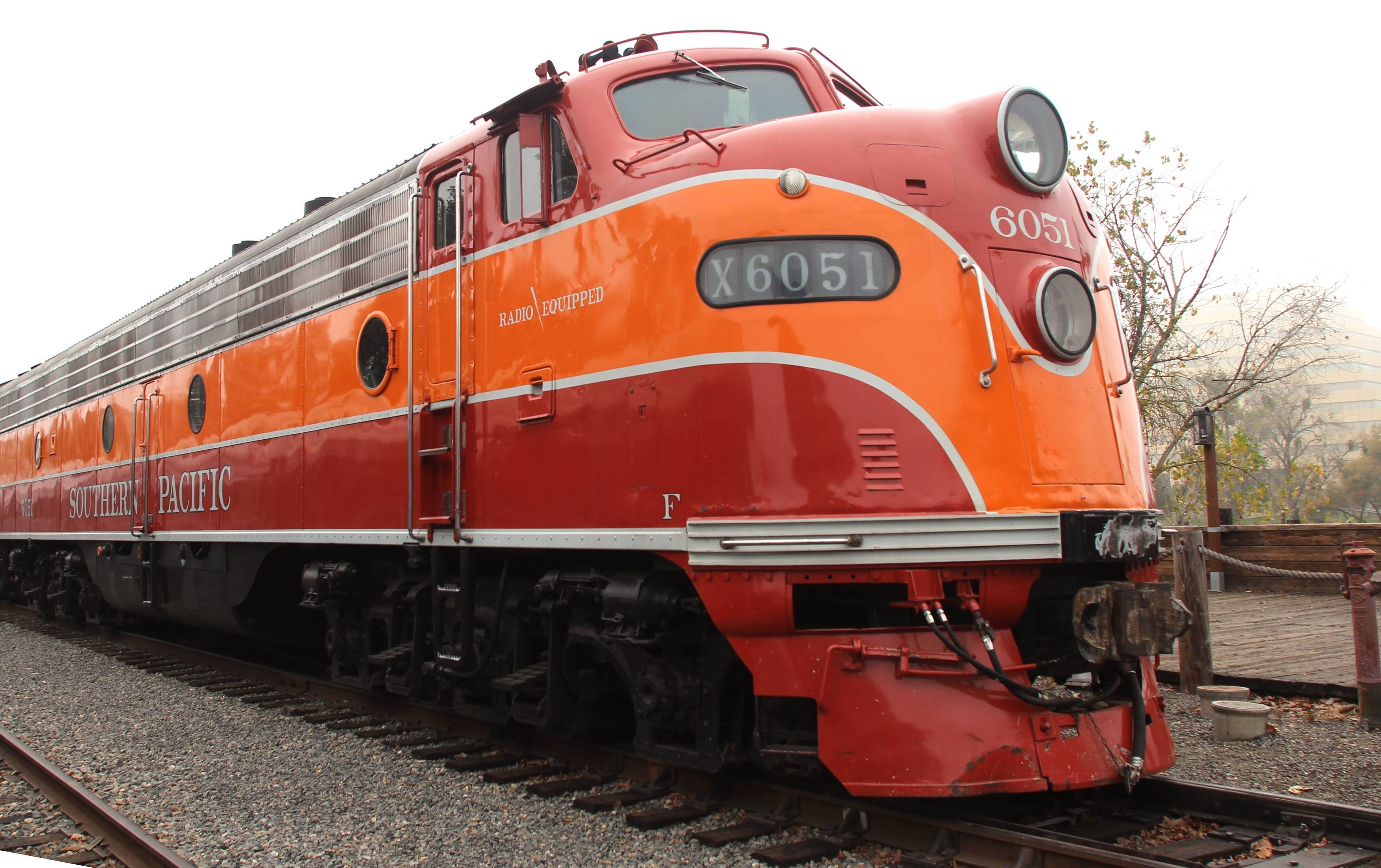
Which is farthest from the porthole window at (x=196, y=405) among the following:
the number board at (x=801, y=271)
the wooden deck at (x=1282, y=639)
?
the wooden deck at (x=1282, y=639)

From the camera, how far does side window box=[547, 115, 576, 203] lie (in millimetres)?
5465

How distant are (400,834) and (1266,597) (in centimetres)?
1205

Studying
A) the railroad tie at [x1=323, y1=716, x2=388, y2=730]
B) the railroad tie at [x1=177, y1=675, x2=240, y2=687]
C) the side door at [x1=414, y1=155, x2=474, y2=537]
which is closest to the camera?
the side door at [x1=414, y1=155, x2=474, y2=537]

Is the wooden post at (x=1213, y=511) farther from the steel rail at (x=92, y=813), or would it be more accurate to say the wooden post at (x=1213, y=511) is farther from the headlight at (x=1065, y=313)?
the steel rail at (x=92, y=813)

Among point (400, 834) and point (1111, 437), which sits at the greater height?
point (1111, 437)

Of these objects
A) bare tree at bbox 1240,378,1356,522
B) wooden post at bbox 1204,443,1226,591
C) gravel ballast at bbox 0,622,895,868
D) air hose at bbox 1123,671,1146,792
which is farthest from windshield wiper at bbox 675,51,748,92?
bare tree at bbox 1240,378,1356,522

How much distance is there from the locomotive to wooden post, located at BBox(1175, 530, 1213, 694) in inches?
49.7

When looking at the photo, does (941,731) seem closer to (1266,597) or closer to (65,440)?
(1266,597)

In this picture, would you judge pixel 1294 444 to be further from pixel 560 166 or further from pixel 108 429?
pixel 560 166

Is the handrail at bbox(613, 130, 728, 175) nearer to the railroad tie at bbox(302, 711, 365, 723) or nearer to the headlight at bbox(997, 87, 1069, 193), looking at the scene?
the headlight at bbox(997, 87, 1069, 193)

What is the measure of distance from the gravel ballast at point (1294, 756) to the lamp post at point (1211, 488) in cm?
759

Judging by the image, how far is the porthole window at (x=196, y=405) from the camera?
975 cm

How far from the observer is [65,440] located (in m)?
14.2

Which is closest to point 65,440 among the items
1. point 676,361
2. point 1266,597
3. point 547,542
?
point 547,542
